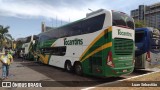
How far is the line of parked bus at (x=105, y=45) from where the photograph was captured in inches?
426

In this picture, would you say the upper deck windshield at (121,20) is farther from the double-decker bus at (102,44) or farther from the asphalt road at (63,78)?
the asphalt road at (63,78)

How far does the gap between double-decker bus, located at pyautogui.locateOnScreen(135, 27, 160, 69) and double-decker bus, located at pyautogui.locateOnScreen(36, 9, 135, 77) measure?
2750 millimetres

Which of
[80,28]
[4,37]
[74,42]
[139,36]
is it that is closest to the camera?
[80,28]

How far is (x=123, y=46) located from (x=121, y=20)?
4.69 ft

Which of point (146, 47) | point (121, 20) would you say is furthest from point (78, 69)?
point (146, 47)

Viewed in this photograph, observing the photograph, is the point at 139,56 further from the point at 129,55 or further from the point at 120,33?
the point at 120,33

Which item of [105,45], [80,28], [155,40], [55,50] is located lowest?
[55,50]

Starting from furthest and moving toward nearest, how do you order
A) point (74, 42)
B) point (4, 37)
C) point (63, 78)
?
1. point (4, 37)
2. point (74, 42)
3. point (63, 78)

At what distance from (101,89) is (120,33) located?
3.40 m

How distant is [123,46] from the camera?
11391 mm

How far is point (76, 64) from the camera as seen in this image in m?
14.0

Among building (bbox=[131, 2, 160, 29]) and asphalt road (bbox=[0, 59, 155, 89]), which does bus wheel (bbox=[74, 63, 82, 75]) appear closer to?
asphalt road (bbox=[0, 59, 155, 89])

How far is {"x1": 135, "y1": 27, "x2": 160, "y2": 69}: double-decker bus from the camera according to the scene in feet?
47.5

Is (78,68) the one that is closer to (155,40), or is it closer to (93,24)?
(93,24)
